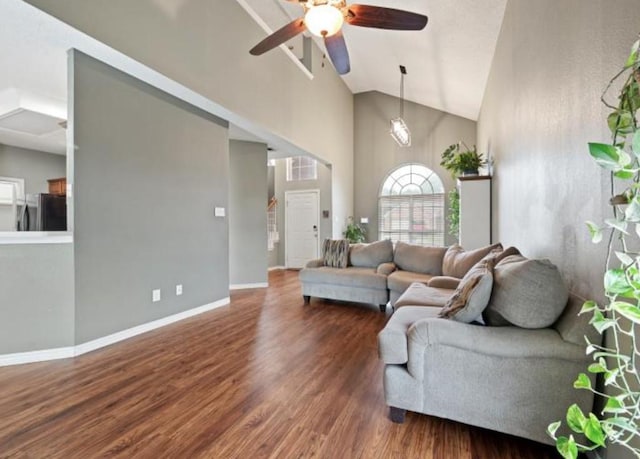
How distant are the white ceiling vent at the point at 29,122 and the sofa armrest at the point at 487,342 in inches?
212

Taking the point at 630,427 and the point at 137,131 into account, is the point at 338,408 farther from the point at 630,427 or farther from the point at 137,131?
the point at 137,131

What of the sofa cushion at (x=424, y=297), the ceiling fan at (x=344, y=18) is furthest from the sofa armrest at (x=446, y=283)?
the ceiling fan at (x=344, y=18)

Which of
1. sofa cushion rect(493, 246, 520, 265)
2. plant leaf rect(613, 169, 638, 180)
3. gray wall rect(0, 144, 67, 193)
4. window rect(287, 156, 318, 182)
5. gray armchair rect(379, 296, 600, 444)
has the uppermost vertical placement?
window rect(287, 156, 318, 182)

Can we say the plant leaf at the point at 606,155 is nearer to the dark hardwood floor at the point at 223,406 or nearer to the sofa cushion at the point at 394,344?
the sofa cushion at the point at 394,344

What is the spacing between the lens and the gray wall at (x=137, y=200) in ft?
8.96

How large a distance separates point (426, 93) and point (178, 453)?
6.88 metres

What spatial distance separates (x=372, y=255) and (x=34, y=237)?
367 centimetres

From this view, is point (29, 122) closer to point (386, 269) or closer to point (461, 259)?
point (386, 269)

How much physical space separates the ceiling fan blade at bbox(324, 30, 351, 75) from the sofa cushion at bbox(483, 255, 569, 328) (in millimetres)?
2375

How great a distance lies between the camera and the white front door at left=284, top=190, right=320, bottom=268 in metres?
7.76

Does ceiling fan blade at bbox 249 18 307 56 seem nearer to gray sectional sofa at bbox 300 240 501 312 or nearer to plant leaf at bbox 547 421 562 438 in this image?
gray sectional sofa at bbox 300 240 501 312

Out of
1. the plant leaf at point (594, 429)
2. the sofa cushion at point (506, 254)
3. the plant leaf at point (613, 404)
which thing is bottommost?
the plant leaf at point (594, 429)

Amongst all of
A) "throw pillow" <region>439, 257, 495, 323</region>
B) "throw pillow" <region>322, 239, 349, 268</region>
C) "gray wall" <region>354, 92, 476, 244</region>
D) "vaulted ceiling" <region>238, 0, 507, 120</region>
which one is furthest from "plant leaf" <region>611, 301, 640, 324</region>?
"gray wall" <region>354, 92, 476, 244</region>

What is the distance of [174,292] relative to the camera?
11.9 ft
